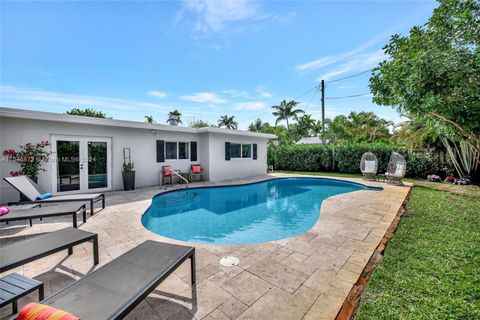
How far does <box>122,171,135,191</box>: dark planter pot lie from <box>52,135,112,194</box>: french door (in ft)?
1.99

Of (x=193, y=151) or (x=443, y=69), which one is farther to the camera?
(x=193, y=151)

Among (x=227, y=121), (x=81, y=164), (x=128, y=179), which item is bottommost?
(x=128, y=179)

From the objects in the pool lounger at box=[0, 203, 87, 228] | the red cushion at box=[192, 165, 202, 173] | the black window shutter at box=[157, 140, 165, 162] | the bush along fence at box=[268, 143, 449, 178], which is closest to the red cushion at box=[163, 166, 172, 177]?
the black window shutter at box=[157, 140, 165, 162]

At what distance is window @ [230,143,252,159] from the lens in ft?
44.0

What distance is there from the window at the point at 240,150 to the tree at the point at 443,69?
31.4 ft

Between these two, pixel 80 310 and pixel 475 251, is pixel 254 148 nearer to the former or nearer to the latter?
pixel 475 251

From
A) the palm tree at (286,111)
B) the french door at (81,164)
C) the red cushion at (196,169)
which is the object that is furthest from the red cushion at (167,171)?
the palm tree at (286,111)

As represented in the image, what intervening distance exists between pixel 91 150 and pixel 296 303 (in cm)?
965

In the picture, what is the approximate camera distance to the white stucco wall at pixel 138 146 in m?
7.04

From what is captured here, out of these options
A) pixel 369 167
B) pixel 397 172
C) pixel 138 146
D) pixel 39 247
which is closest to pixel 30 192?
pixel 39 247

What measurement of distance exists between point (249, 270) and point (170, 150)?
9471 millimetres

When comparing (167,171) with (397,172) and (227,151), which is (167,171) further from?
(397,172)

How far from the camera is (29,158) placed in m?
7.10

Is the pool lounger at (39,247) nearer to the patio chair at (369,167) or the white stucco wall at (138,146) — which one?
the white stucco wall at (138,146)
